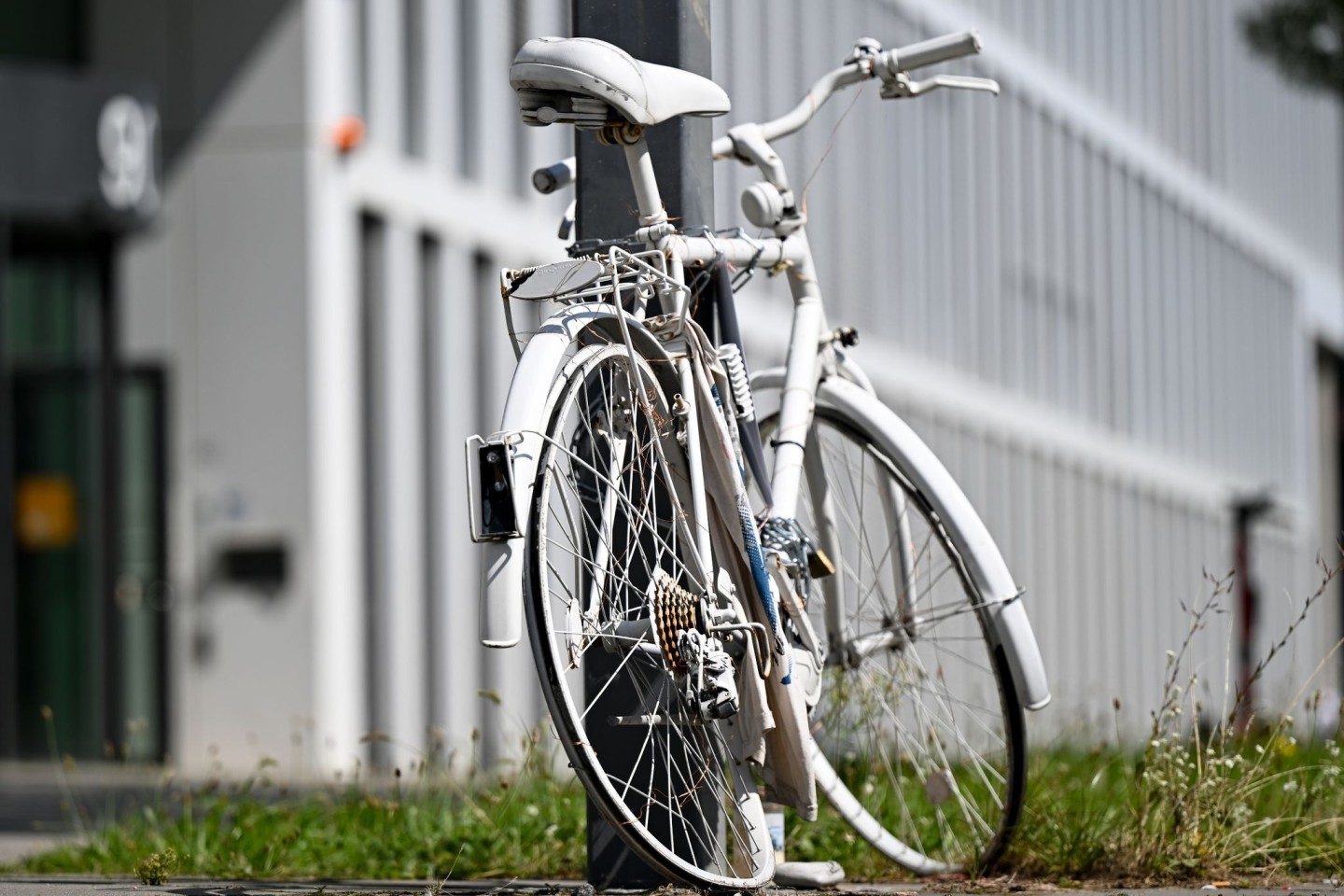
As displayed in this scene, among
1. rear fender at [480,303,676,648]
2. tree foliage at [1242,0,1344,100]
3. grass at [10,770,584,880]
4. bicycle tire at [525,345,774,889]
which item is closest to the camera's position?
rear fender at [480,303,676,648]

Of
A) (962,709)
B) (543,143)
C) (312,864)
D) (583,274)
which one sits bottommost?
(312,864)

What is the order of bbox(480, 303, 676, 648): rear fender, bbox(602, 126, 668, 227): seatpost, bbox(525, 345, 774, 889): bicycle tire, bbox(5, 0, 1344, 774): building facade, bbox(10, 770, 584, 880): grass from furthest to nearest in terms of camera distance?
bbox(5, 0, 1344, 774): building facade
bbox(10, 770, 584, 880): grass
bbox(602, 126, 668, 227): seatpost
bbox(525, 345, 774, 889): bicycle tire
bbox(480, 303, 676, 648): rear fender

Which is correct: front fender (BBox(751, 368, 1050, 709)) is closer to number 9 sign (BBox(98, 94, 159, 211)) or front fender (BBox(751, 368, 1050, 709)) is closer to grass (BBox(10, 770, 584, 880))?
grass (BBox(10, 770, 584, 880))

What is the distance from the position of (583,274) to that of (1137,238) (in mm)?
27216

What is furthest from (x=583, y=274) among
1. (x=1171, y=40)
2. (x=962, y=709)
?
(x=1171, y=40)

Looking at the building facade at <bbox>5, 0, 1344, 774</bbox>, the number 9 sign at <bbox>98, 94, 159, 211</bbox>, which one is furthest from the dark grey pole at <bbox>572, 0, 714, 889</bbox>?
the number 9 sign at <bbox>98, 94, 159, 211</bbox>

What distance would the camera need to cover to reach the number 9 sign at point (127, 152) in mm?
13516

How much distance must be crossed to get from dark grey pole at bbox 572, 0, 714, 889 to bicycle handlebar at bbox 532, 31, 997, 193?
63mm

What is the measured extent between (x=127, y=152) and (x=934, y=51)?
10.1m

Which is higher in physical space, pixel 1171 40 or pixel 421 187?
pixel 1171 40

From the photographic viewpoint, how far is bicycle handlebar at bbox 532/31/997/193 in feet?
14.0

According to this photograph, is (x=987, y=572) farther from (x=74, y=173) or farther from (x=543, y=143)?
(x=543, y=143)

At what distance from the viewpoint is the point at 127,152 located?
1357 cm

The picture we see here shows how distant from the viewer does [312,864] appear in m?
4.94
